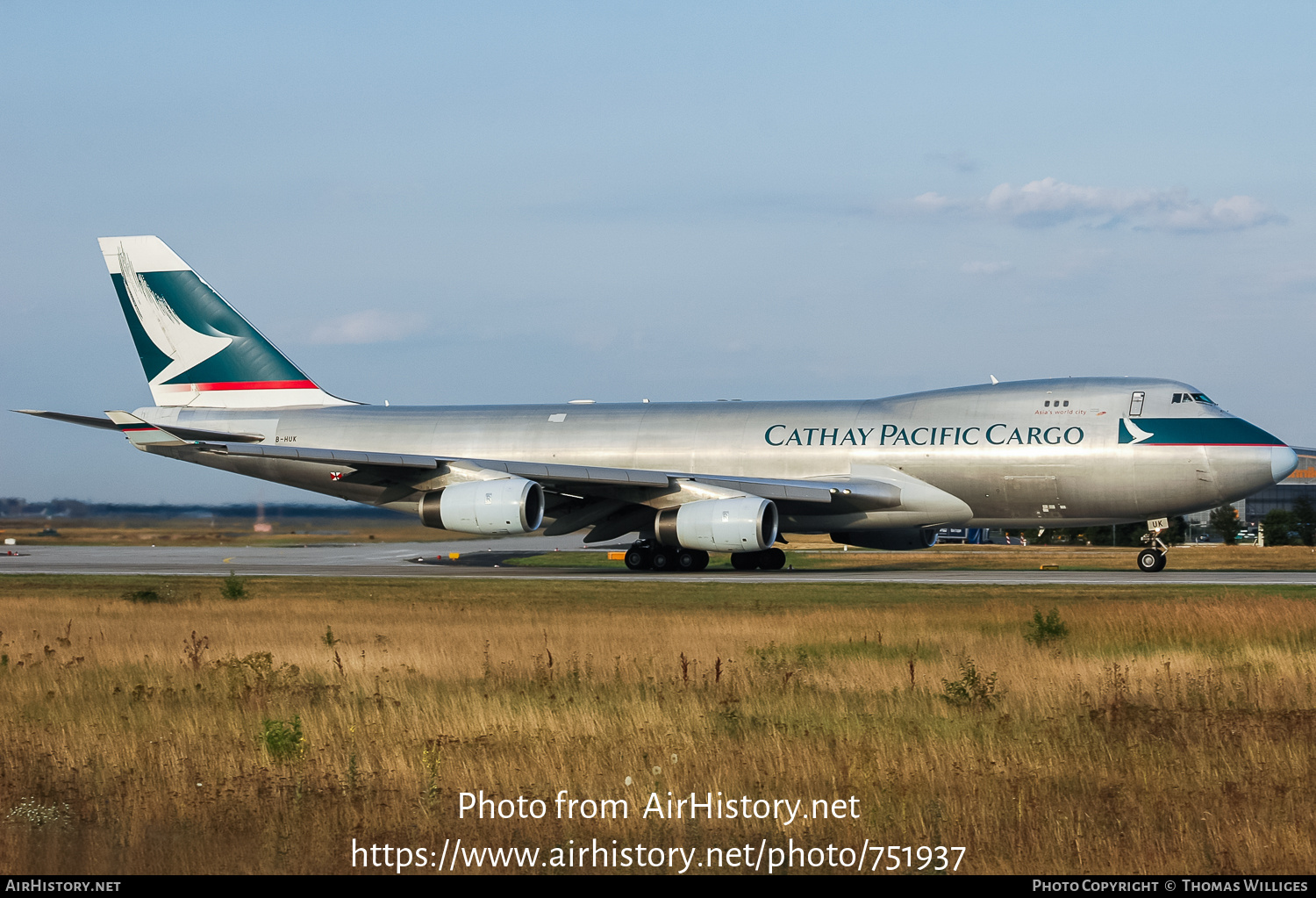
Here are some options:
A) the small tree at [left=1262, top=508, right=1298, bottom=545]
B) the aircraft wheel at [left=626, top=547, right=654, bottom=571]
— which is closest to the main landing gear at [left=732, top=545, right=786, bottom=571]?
the aircraft wheel at [left=626, top=547, right=654, bottom=571]

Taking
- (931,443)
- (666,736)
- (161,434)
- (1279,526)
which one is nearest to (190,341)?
(161,434)

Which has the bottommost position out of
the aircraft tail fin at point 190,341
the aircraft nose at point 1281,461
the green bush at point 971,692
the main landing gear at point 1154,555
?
the green bush at point 971,692

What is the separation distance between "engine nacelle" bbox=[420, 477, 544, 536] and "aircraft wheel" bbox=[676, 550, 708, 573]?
4091mm

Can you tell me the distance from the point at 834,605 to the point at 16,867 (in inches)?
662

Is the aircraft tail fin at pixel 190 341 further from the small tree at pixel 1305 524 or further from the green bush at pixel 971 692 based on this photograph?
the small tree at pixel 1305 524

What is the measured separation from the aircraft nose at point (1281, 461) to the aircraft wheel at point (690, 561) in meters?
14.1

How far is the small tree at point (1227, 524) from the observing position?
84575 millimetres

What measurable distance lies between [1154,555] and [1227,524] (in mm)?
58511

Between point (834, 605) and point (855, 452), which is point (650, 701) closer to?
point (834, 605)

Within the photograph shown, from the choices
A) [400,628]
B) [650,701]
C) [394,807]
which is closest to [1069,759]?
[650,701]

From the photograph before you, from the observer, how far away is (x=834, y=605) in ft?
72.2

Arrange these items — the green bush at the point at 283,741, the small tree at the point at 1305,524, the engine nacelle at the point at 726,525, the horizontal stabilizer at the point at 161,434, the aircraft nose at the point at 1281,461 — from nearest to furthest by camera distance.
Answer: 1. the green bush at the point at 283,741
2. the aircraft nose at the point at 1281,461
3. the engine nacelle at the point at 726,525
4. the horizontal stabilizer at the point at 161,434
5. the small tree at the point at 1305,524

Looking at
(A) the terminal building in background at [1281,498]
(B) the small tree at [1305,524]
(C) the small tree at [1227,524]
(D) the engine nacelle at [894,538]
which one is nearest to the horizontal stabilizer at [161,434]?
(D) the engine nacelle at [894,538]

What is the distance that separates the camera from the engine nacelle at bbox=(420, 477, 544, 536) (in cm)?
3169
